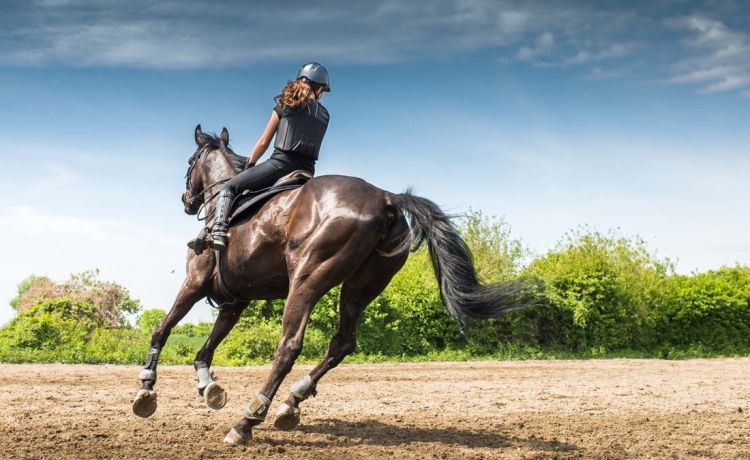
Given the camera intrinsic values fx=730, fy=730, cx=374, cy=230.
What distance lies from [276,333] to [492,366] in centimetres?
599

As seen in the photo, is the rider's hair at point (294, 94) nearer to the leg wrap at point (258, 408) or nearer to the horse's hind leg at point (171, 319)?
the horse's hind leg at point (171, 319)

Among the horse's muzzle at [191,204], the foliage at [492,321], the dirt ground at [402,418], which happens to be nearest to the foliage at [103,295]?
the foliage at [492,321]

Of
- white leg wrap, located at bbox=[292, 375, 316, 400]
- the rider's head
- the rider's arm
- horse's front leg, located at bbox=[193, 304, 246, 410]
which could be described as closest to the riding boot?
the rider's arm

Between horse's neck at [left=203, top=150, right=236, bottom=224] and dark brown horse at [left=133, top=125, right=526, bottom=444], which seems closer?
dark brown horse at [left=133, top=125, right=526, bottom=444]

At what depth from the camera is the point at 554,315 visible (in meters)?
24.8

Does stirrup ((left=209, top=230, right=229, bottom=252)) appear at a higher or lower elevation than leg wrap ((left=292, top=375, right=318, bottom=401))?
higher

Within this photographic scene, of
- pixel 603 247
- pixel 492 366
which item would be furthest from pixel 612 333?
pixel 492 366

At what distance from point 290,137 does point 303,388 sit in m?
2.54

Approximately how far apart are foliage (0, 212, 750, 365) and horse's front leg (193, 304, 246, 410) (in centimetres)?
901

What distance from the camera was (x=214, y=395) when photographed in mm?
7379

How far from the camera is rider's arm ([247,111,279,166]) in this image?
25.1ft

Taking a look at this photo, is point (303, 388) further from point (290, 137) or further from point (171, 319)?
point (290, 137)

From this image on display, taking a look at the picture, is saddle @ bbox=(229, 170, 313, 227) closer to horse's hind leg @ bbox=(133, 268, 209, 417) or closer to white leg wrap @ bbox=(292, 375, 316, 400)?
horse's hind leg @ bbox=(133, 268, 209, 417)

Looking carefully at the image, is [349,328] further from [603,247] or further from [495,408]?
[603,247]
